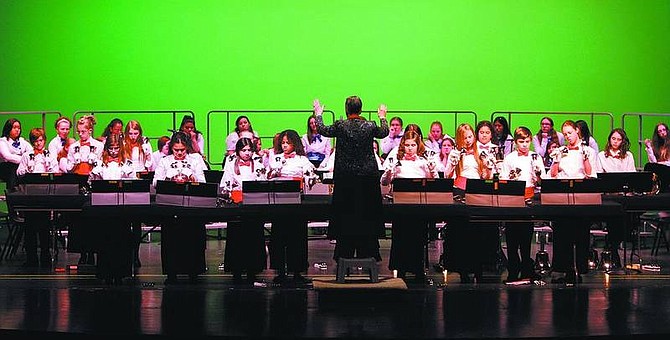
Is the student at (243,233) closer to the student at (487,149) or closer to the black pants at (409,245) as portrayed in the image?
the black pants at (409,245)

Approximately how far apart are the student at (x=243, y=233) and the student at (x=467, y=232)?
1829 mm

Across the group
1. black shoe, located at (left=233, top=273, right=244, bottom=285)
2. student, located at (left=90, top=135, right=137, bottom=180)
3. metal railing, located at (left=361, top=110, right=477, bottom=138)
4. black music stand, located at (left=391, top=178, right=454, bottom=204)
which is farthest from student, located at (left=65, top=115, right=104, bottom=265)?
metal railing, located at (left=361, top=110, right=477, bottom=138)

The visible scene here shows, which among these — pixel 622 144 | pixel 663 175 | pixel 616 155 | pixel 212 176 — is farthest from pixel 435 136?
pixel 212 176

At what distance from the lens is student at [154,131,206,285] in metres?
11.2

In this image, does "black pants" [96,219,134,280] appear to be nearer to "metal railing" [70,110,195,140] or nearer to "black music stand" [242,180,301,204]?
"black music stand" [242,180,301,204]

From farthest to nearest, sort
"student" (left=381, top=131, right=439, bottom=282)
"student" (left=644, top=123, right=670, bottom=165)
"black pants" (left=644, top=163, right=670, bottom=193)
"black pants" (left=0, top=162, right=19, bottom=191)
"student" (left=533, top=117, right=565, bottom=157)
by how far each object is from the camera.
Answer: "student" (left=533, top=117, right=565, bottom=157), "black pants" (left=0, top=162, right=19, bottom=191), "student" (left=644, top=123, right=670, bottom=165), "black pants" (left=644, top=163, right=670, bottom=193), "student" (left=381, top=131, right=439, bottom=282)

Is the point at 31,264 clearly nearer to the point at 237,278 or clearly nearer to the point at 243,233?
the point at 237,278

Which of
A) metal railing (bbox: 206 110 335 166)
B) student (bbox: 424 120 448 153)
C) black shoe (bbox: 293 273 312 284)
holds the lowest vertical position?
black shoe (bbox: 293 273 312 284)

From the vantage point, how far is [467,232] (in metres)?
11.3

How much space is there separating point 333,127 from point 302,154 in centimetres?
205

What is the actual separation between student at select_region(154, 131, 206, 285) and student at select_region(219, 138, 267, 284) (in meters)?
0.27

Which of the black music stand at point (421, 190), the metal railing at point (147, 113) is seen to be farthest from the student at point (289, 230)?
the metal railing at point (147, 113)

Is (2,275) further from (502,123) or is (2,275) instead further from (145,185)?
(502,123)

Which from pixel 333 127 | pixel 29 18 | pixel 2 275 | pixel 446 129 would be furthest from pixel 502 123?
pixel 29 18
